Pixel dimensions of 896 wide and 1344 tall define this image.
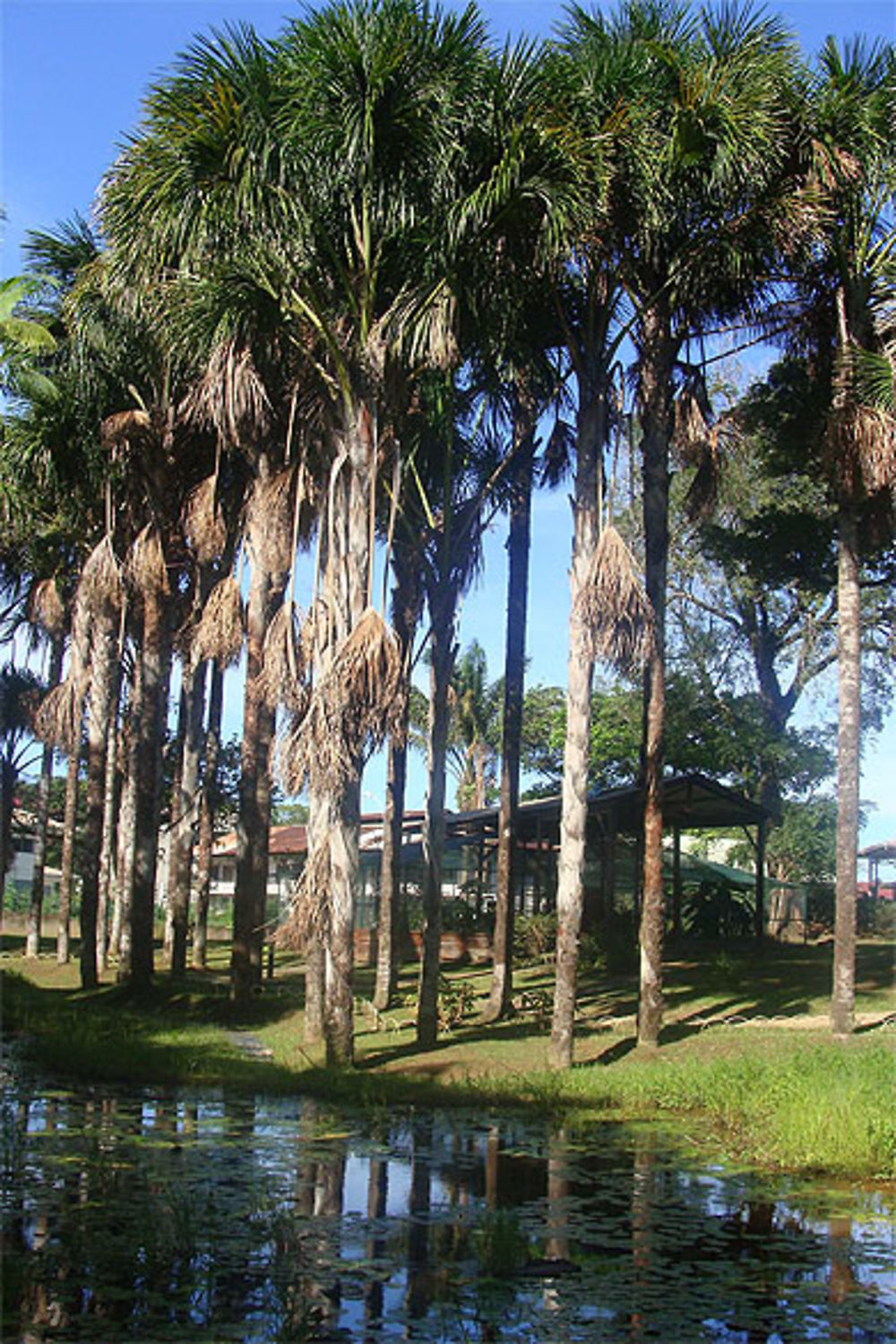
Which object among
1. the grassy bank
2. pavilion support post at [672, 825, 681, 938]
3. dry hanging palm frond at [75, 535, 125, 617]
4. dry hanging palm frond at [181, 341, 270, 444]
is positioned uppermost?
dry hanging palm frond at [181, 341, 270, 444]

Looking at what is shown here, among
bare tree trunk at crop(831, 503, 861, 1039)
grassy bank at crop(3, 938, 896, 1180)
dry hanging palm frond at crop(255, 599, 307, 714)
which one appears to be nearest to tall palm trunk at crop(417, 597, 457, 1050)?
grassy bank at crop(3, 938, 896, 1180)

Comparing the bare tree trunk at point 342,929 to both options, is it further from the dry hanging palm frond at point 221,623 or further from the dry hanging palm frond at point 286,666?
the dry hanging palm frond at point 221,623

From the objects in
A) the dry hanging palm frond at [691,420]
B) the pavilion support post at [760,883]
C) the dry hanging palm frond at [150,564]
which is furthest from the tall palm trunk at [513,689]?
the pavilion support post at [760,883]

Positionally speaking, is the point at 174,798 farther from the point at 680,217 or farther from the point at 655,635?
the point at 680,217

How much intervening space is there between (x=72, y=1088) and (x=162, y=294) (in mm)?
11501

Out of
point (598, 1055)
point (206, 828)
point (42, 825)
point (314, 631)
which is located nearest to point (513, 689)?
point (314, 631)

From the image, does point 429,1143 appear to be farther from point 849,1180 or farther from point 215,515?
point 215,515

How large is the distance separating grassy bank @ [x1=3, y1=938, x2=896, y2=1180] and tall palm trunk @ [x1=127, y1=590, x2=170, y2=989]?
93 centimetres

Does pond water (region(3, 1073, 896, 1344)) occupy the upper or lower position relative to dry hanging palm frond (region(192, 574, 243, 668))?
lower

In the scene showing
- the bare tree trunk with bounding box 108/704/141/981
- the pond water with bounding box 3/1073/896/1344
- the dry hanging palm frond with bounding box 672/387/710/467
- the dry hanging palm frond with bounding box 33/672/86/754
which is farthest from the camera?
the dry hanging palm frond with bounding box 33/672/86/754

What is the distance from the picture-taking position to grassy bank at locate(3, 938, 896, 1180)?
13.6 meters

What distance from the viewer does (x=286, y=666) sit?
18734 mm

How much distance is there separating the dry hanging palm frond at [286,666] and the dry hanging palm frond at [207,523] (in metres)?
6.36

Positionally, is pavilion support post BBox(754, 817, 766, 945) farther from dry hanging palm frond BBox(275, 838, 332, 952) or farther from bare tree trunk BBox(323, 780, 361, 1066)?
dry hanging palm frond BBox(275, 838, 332, 952)
